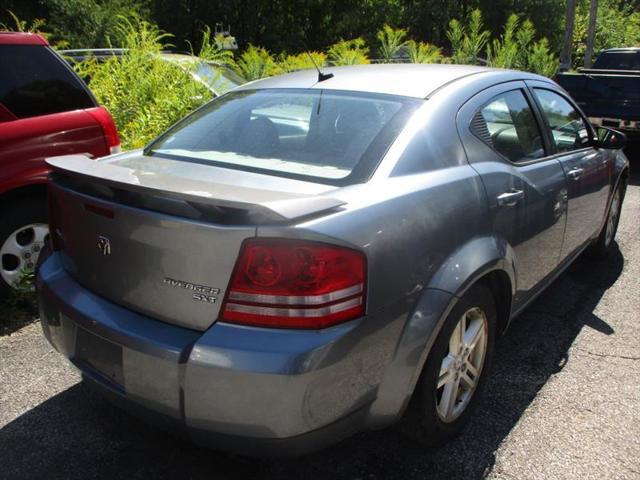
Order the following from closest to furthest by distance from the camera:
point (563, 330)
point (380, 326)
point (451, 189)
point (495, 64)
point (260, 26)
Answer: point (380, 326)
point (451, 189)
point (563, 330)
point (495, 64)
point (260, 26)

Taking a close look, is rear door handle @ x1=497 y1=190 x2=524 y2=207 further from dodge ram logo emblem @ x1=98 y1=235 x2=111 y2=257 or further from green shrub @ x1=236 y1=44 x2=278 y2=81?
green shrub @ x1=236 y1=44 x2=278 y2=81

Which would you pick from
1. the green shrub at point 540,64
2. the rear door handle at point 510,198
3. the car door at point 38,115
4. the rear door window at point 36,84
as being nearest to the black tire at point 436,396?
the rear door handle at point 510,198

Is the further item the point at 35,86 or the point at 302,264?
the point at 35,86

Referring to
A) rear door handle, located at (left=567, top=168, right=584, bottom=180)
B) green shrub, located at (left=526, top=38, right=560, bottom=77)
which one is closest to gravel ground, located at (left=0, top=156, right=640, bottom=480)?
rear door handle, located at (left=567, top=168, right=584, bottom=180)

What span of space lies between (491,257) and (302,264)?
104 cm

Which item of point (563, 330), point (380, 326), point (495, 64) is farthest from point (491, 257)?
point (495, 64)

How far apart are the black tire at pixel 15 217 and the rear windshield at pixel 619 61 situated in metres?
12.6

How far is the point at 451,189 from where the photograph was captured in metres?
2.55

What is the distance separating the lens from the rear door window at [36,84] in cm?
396

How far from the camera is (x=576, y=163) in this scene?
380cm

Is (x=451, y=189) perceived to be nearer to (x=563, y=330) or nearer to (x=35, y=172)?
(x=563, y=330)

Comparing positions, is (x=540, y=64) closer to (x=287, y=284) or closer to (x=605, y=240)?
(x=605, y=240)

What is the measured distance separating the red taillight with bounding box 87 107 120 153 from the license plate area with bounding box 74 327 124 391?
237cm

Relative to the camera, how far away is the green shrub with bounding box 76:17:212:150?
6.66 metres
